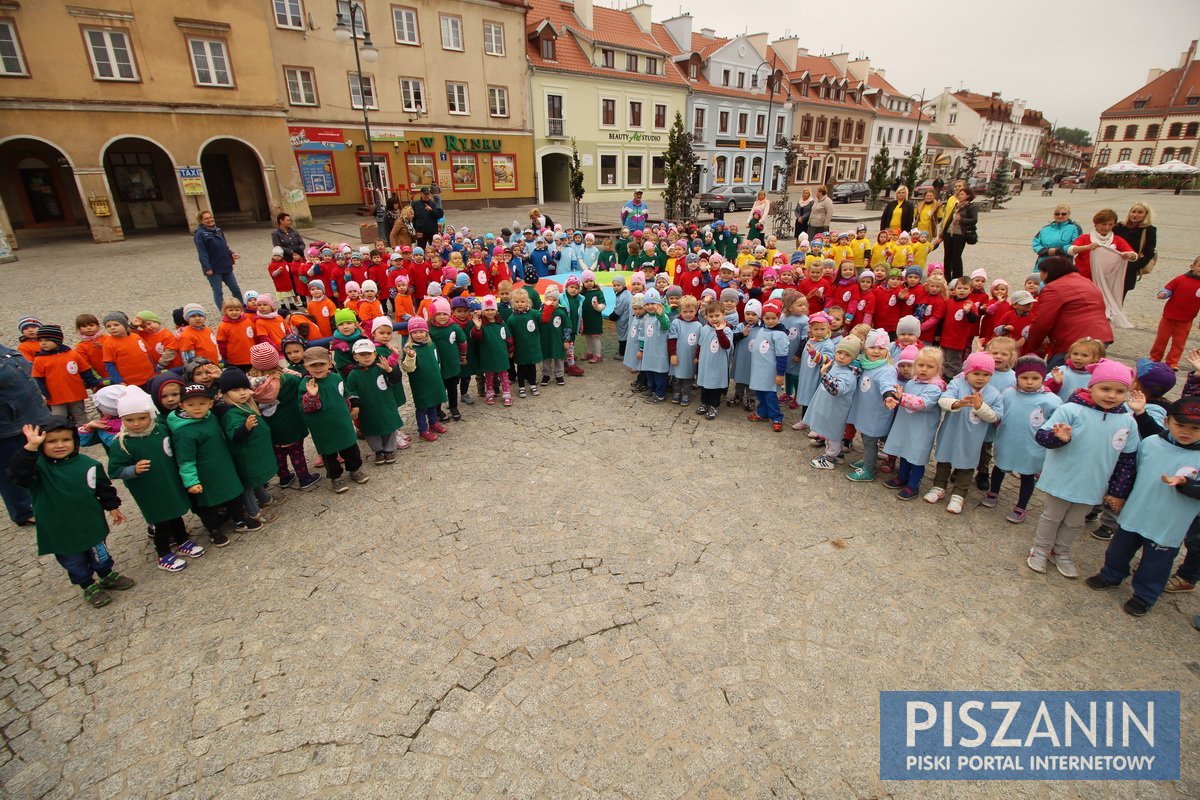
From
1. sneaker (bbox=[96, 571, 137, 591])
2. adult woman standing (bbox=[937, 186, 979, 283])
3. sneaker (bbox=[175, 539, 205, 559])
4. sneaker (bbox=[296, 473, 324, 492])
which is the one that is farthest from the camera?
adult woman standing (bbox=[937, 186, 979, 283])

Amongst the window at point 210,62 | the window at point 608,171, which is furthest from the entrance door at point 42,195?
the window at point 608,171

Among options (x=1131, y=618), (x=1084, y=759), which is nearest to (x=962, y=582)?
(x=1131, y=618)

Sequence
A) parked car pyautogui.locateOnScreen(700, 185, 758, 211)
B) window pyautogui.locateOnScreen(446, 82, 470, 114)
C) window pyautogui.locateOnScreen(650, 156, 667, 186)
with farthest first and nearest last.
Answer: window pyautogui.locateOnScreen(650, 156, 667, 186) → parked car pyautogui.locateOnScreen(700, 185, 758, 211) → window pyautogui.locateOnScreen(446, 82, 470, 114)

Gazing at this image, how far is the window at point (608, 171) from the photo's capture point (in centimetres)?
3769

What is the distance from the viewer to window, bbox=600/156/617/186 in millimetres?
37688

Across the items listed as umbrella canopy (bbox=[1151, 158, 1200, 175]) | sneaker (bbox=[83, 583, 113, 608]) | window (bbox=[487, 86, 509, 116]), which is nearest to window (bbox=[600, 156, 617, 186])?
window (bbox=[487, 86, 509, 116])

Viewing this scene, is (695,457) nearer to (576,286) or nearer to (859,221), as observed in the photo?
(576,286)

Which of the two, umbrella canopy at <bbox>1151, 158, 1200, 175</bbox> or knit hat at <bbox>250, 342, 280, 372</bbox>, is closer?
knit hat at <bbox>250, 342, 280, 372</bbox>

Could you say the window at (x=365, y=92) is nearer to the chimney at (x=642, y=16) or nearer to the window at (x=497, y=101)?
the window at (x=497, y=101)

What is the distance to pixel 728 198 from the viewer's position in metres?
31.4

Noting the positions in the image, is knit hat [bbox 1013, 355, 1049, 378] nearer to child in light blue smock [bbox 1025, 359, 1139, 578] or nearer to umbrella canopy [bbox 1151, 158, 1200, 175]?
child in light blue smock [bbox 1025, 359, 1139, 578]

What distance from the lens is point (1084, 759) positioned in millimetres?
3156

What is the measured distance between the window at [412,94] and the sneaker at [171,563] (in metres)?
30.4

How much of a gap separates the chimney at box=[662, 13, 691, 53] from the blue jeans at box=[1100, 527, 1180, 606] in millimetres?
46242
